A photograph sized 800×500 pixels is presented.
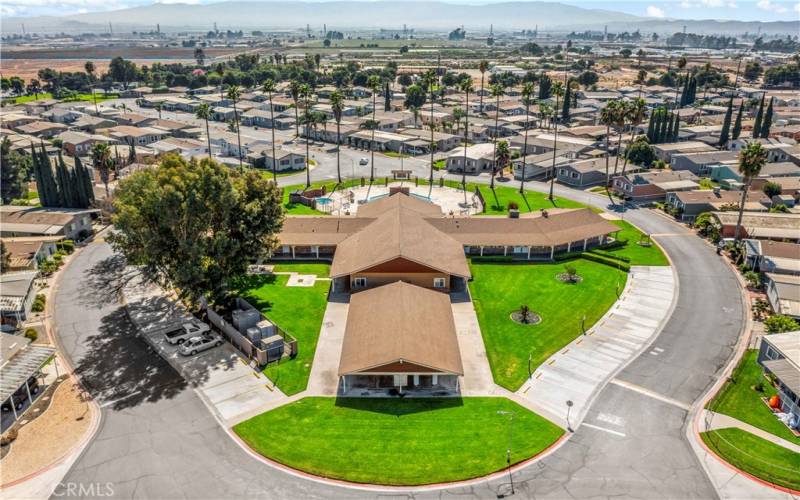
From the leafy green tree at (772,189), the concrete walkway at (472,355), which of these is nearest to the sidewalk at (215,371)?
the concrete walkway at (472,355)

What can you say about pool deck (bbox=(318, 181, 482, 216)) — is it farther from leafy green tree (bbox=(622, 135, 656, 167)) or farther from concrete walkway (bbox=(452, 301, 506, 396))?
leafy green tree (bbox=(622, 135, 656, 167))

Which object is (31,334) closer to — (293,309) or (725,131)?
(293,309)

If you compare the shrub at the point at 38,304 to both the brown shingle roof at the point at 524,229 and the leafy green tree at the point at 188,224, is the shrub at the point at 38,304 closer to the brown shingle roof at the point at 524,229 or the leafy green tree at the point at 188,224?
the leafy green tree at the point at 188,224

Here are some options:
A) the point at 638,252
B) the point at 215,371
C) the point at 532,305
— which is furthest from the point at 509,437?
the point at 638,252

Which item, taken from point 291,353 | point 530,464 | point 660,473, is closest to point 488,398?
point 530,464

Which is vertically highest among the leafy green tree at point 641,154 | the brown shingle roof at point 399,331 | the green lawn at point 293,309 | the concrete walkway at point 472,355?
the leafy green tree at point 641,154

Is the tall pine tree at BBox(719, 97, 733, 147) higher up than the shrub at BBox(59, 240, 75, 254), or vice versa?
the tall pine tree at BBox(719, 97, 733, 147)

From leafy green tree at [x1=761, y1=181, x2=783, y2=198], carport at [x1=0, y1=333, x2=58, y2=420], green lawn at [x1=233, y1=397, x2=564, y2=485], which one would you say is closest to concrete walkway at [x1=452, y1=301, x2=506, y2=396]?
green lawn at [x1=233, y1=397, x2=564, y2=485]
